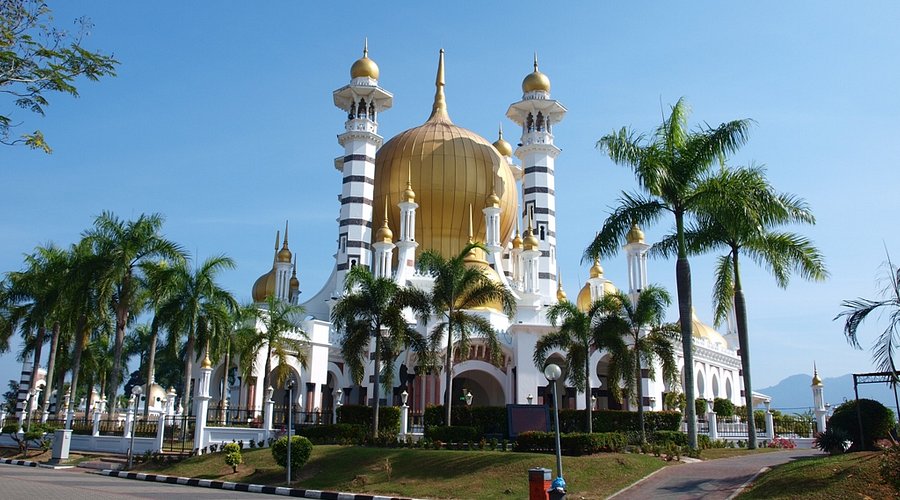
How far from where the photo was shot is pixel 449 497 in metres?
18.7

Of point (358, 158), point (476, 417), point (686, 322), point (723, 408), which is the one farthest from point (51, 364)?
point (723, 408)

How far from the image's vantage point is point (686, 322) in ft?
80.0

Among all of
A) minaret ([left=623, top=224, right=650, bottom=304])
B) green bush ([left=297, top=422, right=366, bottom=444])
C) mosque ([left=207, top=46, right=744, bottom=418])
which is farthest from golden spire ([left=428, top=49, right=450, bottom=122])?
green bush ([left=297, top=422, right=366, bottom=444])

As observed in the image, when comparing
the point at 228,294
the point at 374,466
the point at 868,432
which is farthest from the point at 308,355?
the point at 868,432

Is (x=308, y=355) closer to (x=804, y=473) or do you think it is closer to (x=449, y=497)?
(x=449, y=497)

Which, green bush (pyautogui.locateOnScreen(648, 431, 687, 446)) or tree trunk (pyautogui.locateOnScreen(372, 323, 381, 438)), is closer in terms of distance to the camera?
green bush (pyautogui.locateOnScreen(648, 431, 687, 446))

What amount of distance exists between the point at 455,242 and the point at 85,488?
3737cm

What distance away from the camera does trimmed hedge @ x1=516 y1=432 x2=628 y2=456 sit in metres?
21.7

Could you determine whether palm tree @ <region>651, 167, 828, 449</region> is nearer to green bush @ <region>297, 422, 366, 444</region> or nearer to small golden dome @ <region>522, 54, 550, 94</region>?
green bush @ <region>297, 422, 366, 444</region>

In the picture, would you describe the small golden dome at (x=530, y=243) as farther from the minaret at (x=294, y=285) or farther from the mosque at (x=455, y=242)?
the minaret at (x=294, y=285)

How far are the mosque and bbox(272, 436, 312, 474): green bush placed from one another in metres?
17.7

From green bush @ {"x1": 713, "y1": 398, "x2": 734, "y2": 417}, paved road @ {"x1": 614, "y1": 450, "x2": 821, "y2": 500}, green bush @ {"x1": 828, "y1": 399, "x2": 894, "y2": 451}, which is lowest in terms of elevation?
paved road @ {"x1": 614, "y1": 450, "x2": 821, "y2": 500}

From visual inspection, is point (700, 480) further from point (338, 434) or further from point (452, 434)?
point (338, 434)

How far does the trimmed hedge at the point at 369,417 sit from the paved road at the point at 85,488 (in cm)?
823
